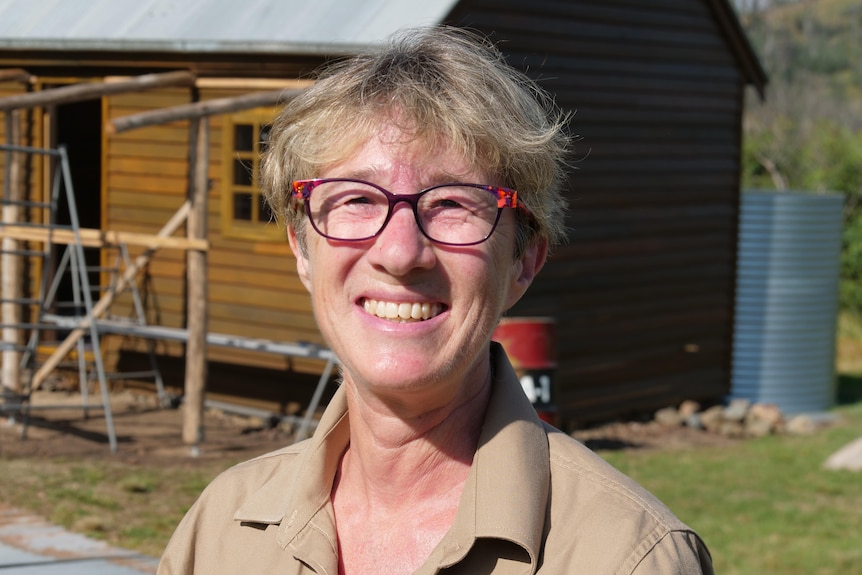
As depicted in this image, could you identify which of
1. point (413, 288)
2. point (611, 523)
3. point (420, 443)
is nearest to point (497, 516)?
point (611, 523)

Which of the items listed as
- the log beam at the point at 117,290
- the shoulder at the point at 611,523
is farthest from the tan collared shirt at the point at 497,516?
the log beam at the point at 117,290

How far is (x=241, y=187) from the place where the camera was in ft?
33.5

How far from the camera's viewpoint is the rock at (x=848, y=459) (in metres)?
10.1

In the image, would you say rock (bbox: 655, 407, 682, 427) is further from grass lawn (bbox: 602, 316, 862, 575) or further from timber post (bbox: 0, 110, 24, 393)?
timber post (bbox: 0, 110, 24, 393)

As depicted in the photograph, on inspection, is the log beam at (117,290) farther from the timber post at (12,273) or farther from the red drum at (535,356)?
the red drum at (535,356)

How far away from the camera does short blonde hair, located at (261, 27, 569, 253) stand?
83.2 inches

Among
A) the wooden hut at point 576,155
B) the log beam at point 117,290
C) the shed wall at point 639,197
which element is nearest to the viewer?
the wooden hut at point 576,155

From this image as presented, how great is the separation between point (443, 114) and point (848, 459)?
8.96 metres

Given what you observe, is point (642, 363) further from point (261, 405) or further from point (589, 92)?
point (261, 405)

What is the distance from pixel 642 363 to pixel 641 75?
9.27 ft

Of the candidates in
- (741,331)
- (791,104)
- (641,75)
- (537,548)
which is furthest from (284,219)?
(791,104)

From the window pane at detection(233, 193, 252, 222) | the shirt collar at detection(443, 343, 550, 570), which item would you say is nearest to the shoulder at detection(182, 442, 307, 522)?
the shirt collar at detection(443, 343, 550, 570)

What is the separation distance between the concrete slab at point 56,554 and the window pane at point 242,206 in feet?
15.5

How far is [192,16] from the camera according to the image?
401 inches
